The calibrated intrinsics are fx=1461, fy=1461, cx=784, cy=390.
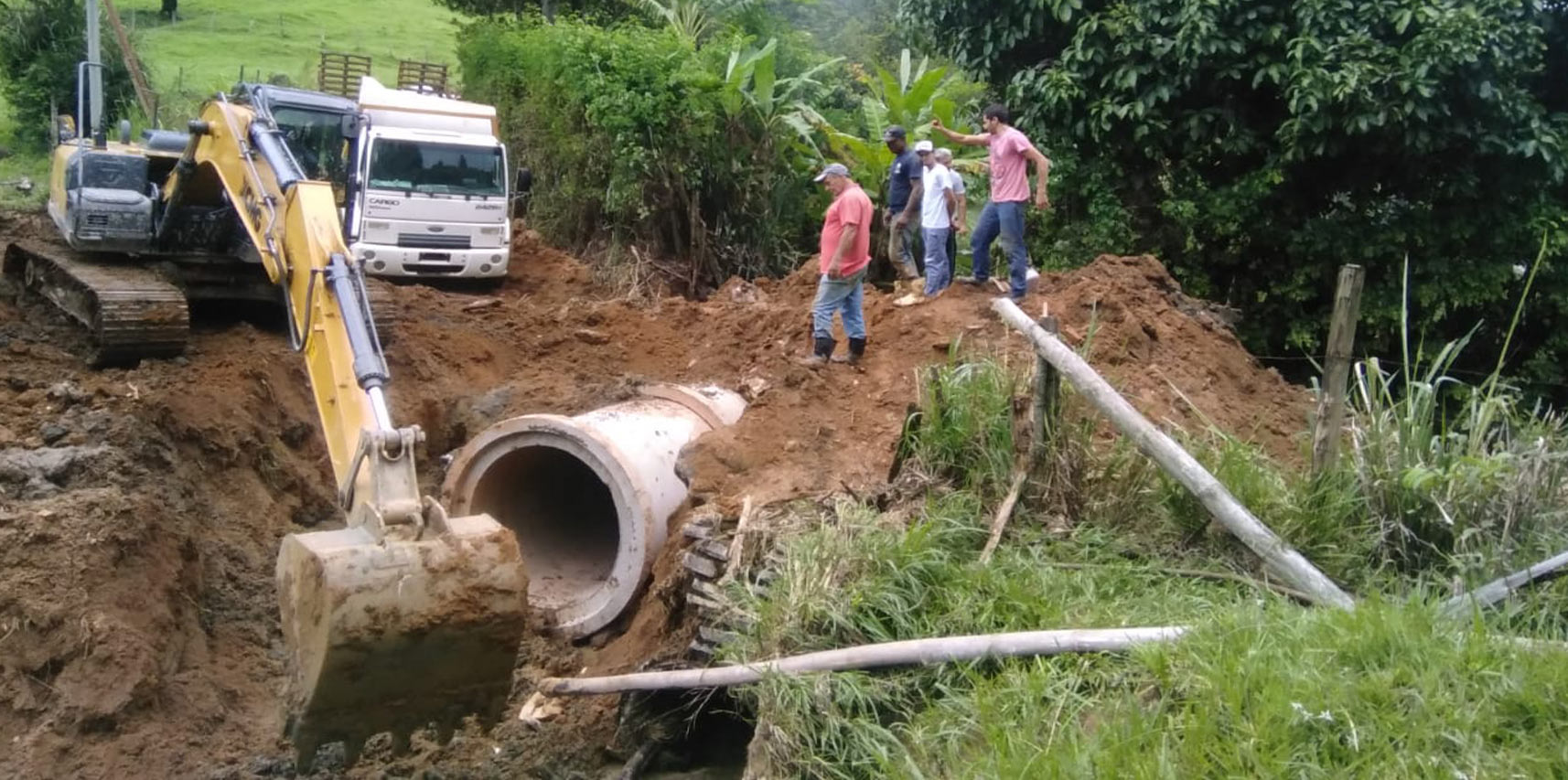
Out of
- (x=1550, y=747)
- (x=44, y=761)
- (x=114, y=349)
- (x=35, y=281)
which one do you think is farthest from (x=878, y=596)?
(x=35, y=281)

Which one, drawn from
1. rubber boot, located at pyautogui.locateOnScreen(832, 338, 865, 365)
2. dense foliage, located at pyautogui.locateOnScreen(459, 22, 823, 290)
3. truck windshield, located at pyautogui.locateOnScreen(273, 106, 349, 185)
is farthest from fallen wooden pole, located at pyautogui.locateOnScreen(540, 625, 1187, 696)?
dense foliage, located at pyautogui.locateOnScreen(459, 22, 823, 290)

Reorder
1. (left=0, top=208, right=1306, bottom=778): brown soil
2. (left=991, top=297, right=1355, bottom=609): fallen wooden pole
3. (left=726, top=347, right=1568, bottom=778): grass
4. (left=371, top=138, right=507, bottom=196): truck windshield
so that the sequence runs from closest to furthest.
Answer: (left=726, top=347, right=1568, bottom=778): grass
(left=991, top=297, right=1355, bottom=609): fallen wooden pole
(left=0, top=208, right=1306, bottom=778): brown soil
(left=371, top=138, right=507, bottom=196): truck windshield

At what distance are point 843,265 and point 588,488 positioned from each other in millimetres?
2339

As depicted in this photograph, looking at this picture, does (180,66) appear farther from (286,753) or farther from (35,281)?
(286,753)

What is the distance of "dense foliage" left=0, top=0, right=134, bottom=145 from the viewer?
2503 cm

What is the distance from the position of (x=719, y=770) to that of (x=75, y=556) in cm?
343

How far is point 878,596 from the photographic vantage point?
6035 millimetres

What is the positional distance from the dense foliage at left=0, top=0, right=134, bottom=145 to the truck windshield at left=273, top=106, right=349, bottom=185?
12065mm

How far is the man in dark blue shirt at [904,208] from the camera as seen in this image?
12.9m

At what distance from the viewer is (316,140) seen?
14672 mm

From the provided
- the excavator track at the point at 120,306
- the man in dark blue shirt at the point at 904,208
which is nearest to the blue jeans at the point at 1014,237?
the man in dark blue shirt at the point at 904,208

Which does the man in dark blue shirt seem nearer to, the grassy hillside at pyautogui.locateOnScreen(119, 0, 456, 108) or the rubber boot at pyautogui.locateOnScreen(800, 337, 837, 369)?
the rubber boot at pyautogui.locateOnScreen(800, 337, 837, 369)

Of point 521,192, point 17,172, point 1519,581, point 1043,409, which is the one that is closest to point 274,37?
point 17,172

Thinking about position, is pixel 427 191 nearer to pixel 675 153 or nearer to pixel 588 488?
pixel 675 153
